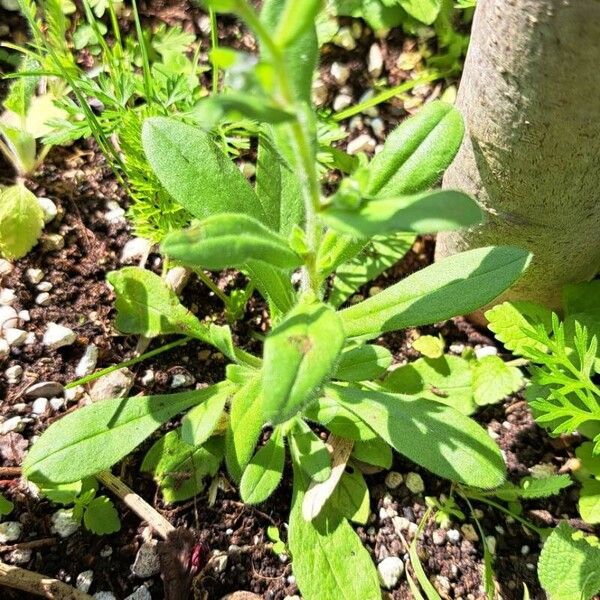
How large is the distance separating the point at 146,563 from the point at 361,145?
1.74 metres

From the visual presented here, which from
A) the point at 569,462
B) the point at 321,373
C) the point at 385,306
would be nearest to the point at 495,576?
the point at 569,462

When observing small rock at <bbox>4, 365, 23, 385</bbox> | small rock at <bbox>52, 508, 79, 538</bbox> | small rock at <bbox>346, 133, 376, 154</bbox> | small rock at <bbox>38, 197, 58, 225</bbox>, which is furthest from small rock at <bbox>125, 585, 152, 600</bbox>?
small rock at <bbox>346, 133, 376, 154</bbox>

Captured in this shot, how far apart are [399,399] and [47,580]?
46.7 inches

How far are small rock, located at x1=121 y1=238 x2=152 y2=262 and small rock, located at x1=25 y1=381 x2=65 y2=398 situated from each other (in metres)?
0.53

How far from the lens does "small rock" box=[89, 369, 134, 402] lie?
2.55 metres

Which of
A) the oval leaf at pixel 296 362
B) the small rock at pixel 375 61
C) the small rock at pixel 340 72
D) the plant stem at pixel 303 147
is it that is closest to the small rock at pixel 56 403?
the plant stem at pixel 303 147

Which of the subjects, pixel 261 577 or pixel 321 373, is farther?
pixel 261 577

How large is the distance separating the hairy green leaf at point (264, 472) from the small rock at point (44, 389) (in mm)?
776

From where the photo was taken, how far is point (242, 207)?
6.99ft

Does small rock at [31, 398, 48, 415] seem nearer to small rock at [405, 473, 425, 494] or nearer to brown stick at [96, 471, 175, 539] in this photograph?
brown stick at [96, 471, 175, 539]

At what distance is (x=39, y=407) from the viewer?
2521 millimetres

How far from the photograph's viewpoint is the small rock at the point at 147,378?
8.64 ft

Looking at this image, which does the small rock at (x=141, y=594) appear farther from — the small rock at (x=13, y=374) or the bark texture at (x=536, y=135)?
the bark texture at (x=536, y=135)

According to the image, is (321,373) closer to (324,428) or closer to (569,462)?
(324,428)
